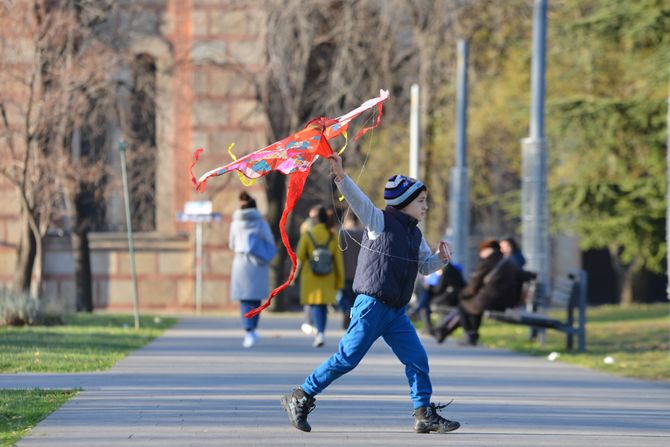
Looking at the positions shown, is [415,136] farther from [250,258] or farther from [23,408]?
[23,408]

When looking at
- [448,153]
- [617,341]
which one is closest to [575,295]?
[617,341]

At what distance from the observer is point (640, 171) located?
3066 cm

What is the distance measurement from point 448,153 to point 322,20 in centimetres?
567

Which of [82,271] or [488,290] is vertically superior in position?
[488,290]

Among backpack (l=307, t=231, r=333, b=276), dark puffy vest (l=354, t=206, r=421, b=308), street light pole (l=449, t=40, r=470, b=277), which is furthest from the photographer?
street light pole (l=449, t=40, r=470, b=277)

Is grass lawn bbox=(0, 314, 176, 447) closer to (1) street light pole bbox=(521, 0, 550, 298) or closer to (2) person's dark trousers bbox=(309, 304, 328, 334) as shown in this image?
(2) person's dark trousers bbox=(309, 304, 328, 334)

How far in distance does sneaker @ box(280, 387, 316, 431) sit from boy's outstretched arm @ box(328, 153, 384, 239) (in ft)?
3.62

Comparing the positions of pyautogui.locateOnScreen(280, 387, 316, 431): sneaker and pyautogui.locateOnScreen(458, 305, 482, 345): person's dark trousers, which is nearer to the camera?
pyautogui.locateOnScreen(280, 387, 316, 431): sneaker

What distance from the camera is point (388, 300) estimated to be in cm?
985

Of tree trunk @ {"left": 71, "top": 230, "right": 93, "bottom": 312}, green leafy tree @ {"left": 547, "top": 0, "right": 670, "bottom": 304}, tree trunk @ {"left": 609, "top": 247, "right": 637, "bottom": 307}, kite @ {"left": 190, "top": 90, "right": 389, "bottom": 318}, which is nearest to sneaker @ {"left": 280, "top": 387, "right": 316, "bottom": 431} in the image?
kite @ {"left": 190, "top": 90, "right": 389, "bottom": 318}

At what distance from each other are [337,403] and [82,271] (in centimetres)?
1815

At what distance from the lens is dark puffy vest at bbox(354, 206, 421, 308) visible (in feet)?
32.4

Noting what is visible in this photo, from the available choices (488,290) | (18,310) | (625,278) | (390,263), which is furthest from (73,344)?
(625,278)

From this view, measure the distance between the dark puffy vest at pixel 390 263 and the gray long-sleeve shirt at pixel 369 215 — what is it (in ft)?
0.24
